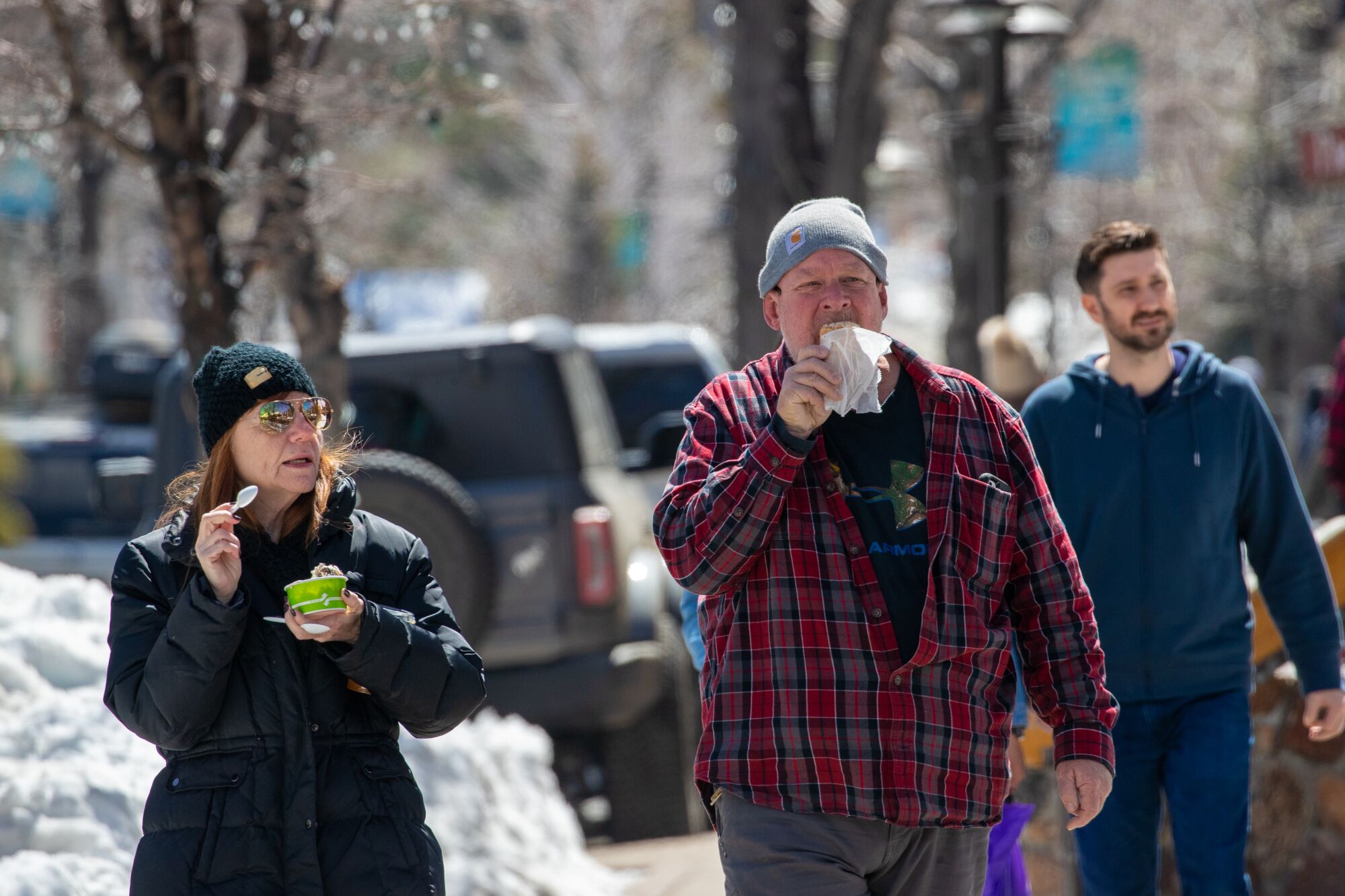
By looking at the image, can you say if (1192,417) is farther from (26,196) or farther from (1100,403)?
(26,196)

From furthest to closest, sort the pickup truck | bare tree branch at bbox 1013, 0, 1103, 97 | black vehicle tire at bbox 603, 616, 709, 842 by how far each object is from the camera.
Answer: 1. bare tree branch at bbox 1013, 0, 1103, 97
2. black vehicle tire at bbox 603, 616, 709, 842
3. the pickup truck

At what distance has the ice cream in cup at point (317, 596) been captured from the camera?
258 centimetres

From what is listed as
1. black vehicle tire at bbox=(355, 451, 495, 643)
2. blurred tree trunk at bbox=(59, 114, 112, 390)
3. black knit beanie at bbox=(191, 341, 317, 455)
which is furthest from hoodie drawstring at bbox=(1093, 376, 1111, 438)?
blurred tree trunk at bbox=(59, 114, 112, 390)

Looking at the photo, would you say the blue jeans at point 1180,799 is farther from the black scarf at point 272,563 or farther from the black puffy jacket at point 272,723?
the black scarf at point 272,563

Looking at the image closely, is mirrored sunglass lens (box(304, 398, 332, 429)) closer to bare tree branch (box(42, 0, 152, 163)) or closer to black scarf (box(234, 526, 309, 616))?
black scarf (box(234, 526, 309, 616))

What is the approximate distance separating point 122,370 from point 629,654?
6.12m

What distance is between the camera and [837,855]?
269 centimetres

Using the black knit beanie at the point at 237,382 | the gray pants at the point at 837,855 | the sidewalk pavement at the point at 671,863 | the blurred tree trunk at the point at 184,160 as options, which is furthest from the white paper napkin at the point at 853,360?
the sidewalk pavement at the point at 671,863

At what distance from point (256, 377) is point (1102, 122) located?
32.2ft

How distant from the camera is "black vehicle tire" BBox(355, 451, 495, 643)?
657 cm

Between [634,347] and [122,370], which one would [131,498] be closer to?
[634,347]

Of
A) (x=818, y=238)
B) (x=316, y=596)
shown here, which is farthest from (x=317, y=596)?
(x=818, y=238)

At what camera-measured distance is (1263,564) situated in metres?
3.86

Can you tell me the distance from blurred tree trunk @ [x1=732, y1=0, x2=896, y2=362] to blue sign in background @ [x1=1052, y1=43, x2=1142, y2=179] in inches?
112
